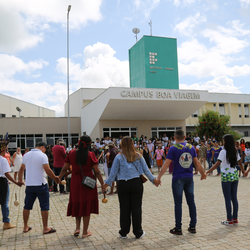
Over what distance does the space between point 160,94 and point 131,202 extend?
68.6 ft

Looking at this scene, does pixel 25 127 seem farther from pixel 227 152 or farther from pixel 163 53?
pixel 227 152

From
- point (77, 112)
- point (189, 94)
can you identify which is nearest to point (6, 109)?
point (77, 112)

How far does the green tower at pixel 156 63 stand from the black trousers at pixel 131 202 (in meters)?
32.5

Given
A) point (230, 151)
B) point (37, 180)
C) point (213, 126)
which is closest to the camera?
point (37, 180)

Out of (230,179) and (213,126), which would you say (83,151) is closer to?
(230,179)

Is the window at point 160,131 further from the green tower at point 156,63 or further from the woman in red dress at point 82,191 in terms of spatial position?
the woman in red dress at point 82,191

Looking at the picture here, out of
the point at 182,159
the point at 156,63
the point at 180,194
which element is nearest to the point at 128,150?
the point at 182,159

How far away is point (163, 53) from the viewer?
121 feet

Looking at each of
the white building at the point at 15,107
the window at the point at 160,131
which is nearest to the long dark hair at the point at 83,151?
the window at the point at 160,131

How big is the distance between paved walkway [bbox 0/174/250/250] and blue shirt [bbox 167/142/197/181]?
3.43ft

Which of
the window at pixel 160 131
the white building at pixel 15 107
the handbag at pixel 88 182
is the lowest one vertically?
the handbag at pixel 88 182

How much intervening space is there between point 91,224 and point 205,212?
261cm

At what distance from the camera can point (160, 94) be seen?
24656 millimetres

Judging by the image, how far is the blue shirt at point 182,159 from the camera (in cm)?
457
